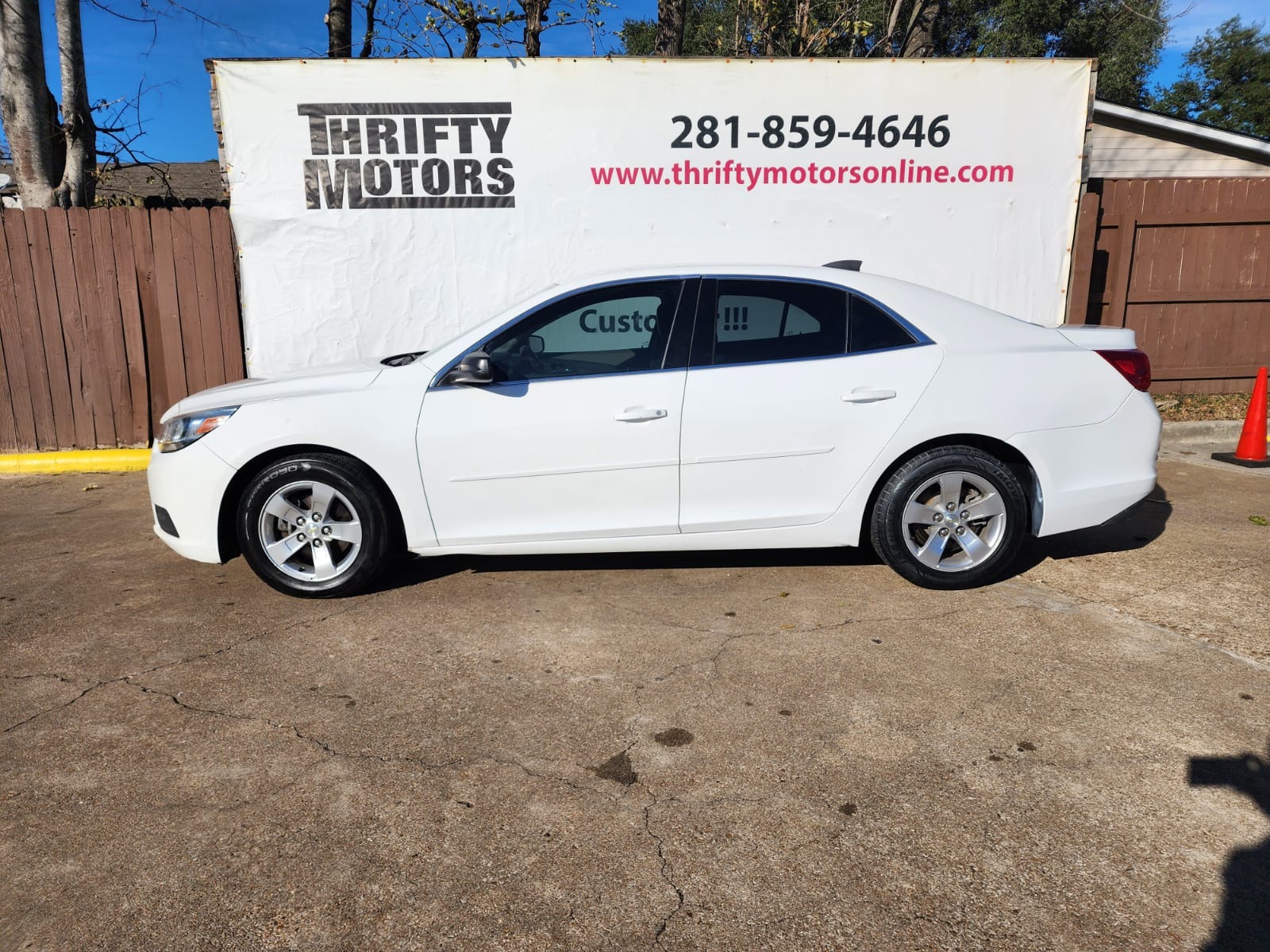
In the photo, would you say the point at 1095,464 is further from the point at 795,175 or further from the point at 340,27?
the point at 340,27

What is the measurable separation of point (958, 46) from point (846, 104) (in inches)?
1034

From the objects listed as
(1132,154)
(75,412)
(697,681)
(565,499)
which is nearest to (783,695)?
(697,681)

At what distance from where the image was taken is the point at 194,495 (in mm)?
4223

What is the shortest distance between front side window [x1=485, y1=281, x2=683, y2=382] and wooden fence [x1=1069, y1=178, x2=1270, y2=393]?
18.5 feet

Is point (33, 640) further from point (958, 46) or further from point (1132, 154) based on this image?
point (958, 46)

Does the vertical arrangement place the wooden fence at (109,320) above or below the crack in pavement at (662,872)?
above

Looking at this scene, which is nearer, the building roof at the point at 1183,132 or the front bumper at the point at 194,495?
the front bumper at the point at 194,495

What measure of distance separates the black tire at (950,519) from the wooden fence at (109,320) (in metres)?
5.97

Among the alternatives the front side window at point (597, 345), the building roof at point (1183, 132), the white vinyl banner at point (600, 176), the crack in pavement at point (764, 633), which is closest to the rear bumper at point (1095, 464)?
the crack in pavement at point (764, 633)

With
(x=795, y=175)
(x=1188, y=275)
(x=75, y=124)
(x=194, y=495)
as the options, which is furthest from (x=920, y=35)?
(x=194, y=495)

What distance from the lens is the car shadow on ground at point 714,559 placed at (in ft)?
15.8

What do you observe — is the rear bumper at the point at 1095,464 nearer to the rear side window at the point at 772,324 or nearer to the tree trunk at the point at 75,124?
the rear side window at the point at 772,324

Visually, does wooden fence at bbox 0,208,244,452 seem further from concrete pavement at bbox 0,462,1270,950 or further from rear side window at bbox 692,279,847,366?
rear side window at bbox 692,279,847,366

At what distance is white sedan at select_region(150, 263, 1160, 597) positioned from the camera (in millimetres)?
4164
